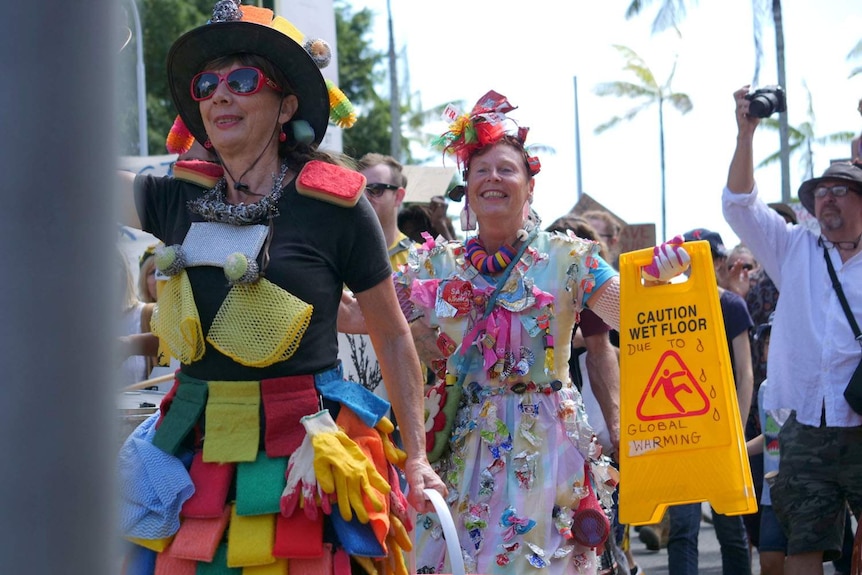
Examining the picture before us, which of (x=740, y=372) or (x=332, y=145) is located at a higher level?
(x=332, y=145)

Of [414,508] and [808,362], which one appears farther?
[808,362]

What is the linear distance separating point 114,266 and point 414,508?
2455mm

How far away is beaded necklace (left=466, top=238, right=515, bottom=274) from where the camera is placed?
4.79 metres

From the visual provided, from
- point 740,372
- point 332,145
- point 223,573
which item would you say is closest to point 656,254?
point 223,573

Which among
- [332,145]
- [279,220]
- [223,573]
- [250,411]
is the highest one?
[332,145]

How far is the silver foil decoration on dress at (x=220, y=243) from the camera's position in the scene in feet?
9.77

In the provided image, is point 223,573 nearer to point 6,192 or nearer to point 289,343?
point 289,343

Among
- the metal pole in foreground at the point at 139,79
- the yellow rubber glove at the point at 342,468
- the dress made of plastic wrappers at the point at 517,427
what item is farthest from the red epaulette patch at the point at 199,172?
the dress made of plastic wrappers at the point at 517,427

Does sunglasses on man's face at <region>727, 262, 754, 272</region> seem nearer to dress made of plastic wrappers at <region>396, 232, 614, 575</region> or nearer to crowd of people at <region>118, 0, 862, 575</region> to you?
crowd of people at <region>118, 0, 862, 575</region>

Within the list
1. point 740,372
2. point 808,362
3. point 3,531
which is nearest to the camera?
point 3,531

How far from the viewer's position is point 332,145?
7.64 meters

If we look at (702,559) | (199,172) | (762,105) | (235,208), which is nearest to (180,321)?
(235,208)

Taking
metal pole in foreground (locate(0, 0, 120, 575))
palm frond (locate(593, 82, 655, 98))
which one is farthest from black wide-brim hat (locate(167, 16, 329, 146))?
palm frond (locate(593, 82, 655, 98))

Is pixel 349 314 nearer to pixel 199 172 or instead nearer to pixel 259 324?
pixel 199 172
